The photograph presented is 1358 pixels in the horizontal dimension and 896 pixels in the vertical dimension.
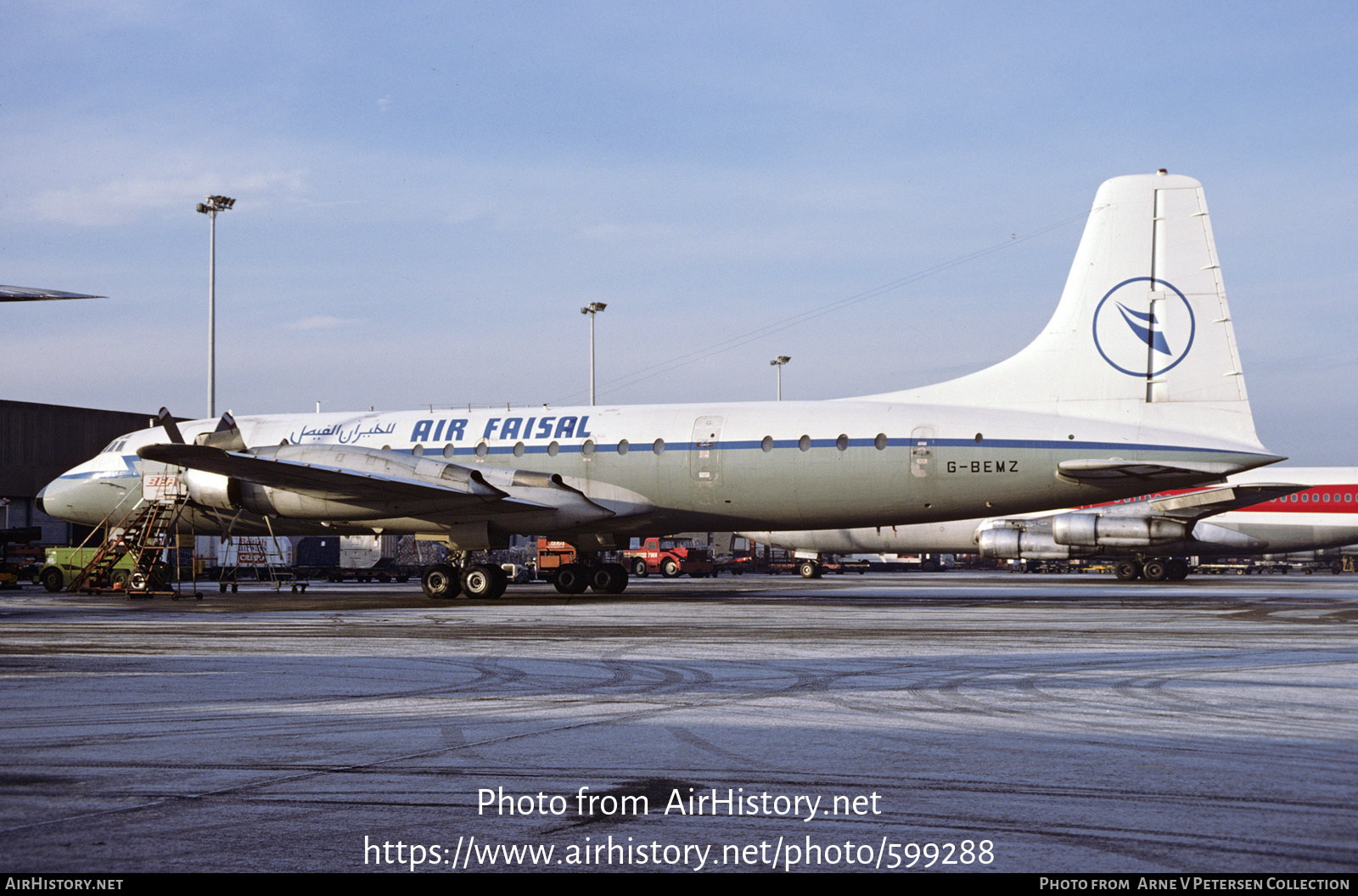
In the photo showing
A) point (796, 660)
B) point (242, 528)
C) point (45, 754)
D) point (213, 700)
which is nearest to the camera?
point (45, 754)

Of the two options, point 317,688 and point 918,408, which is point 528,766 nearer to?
point 317,688

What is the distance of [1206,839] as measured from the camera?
4930 mm

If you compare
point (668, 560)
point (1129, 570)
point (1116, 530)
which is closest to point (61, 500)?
point (668, 560)

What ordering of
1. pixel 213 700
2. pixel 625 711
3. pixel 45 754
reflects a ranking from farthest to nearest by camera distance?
1. pixel 213 700
2. pixel 625 711
3. pixel 45 754

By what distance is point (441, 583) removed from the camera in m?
27.3

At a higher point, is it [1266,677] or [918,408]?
[918,408]

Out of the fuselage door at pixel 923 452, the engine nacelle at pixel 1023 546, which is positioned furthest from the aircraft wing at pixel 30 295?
the engine nacelle at pixel 1023 546

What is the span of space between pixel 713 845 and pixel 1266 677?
327 inches

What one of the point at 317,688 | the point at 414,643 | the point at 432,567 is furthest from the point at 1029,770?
the point at 432,567

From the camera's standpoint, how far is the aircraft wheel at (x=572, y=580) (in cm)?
3097

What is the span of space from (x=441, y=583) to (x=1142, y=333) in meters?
17.7

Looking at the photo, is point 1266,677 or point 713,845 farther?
point 1266,677

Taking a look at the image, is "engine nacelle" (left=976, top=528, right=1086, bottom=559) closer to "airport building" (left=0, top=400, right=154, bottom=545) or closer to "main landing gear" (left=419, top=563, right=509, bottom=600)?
"main landing gear" (left=419, top=563, right=509, bottom=600)

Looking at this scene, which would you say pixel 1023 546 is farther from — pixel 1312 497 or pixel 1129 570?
pixel 1312 497
